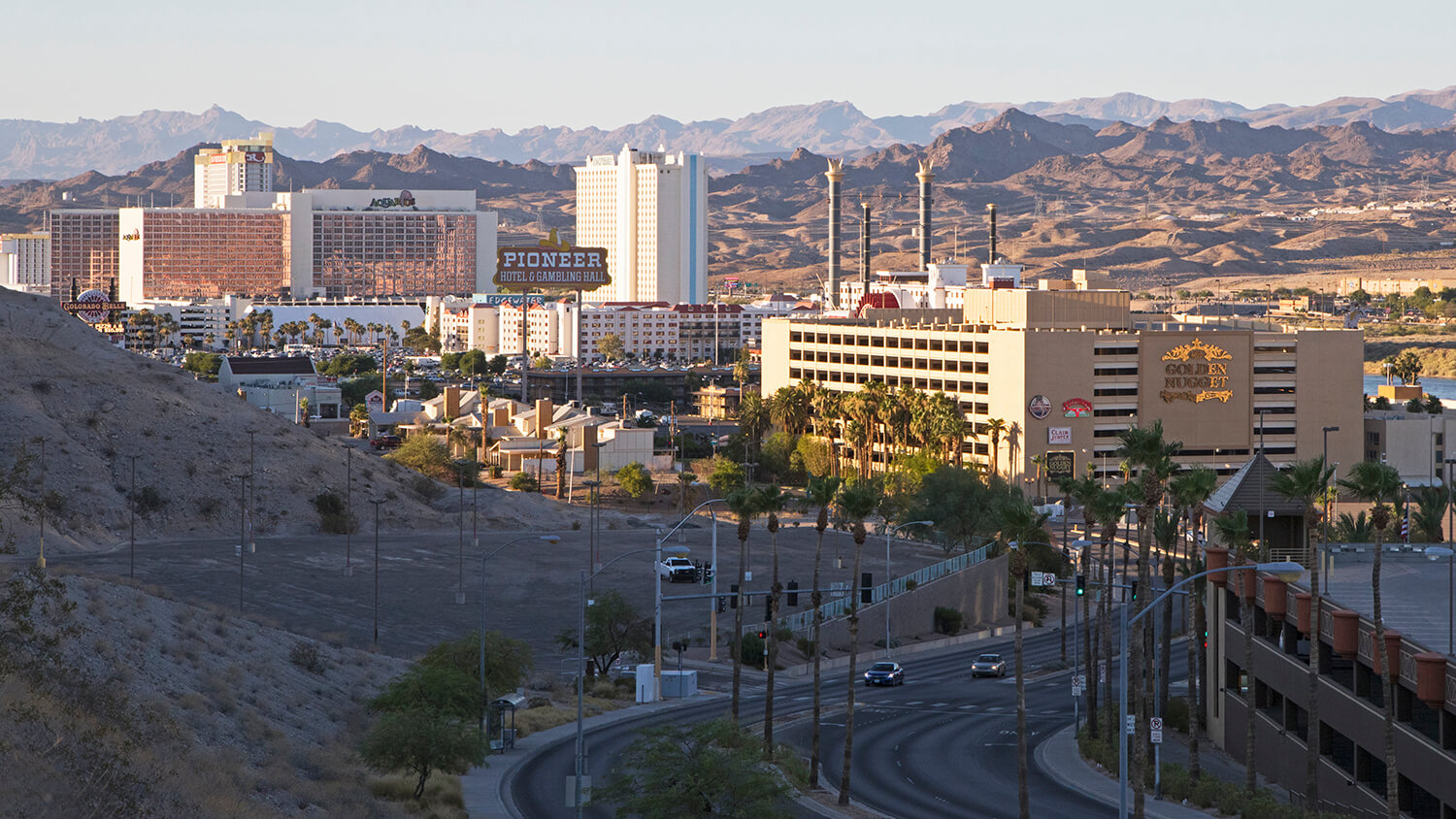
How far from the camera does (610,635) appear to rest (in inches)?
3182

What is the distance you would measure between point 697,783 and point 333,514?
240 feet

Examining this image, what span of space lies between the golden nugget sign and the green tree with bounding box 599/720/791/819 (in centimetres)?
12894

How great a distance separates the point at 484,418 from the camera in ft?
570

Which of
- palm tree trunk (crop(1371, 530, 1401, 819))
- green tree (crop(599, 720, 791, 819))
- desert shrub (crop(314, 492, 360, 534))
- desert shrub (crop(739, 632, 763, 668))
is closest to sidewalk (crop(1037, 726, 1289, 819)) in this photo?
palm tree trunk (crop(1371, 530, 1401, 819))

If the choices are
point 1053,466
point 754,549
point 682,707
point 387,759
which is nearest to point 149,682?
point 387,759

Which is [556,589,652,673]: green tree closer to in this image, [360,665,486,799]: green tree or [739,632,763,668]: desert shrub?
[739,632,763,668]: desert shrub

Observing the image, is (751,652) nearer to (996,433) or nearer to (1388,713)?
(1388,713)

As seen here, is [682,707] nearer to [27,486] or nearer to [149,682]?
[149,682]

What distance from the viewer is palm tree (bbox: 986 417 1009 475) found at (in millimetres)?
166375

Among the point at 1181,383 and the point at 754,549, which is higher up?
the point at 1181,383

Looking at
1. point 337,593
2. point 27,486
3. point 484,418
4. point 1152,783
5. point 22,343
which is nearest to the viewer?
point 1152,783

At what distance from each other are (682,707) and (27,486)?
1892 inches

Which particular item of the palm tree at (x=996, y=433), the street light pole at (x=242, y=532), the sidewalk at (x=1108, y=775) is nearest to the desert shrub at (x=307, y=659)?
the street light pole at (x=242, y=532)

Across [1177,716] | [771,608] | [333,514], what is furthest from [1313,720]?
[333,514]
